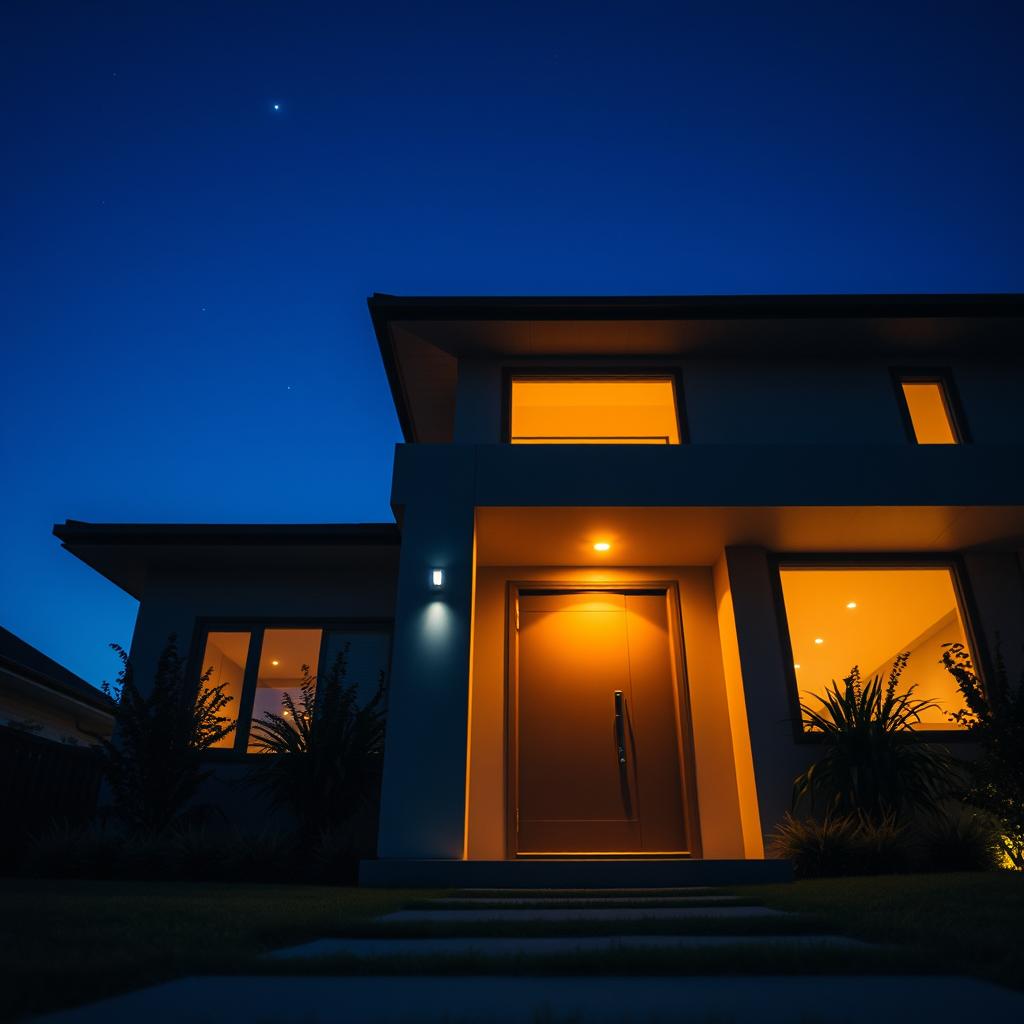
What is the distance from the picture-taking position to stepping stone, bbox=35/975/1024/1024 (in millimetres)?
1161

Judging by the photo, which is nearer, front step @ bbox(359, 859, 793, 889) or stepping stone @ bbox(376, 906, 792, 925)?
stepping stone @ bbox(376, 906, 792, 925)

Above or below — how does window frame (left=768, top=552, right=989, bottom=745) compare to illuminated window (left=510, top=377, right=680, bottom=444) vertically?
below

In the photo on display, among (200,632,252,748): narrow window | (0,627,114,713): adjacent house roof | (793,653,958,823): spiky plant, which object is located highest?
(0,627,114,713): adjacent house roof

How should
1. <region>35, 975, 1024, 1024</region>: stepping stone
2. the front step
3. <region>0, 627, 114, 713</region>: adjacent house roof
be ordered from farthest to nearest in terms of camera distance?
<region>0, 627, 114, 713</region>: adjacent house roof, the front step, <region>35, 975, 1024, 1024</region>: stepping stone

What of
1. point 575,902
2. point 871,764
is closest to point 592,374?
point 871,764

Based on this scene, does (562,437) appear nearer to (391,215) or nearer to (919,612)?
(919,612)

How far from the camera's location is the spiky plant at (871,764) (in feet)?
18.4

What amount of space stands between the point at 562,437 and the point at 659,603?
1915 millimetres

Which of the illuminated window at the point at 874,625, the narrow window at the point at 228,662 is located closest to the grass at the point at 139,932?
the narrow window at the point at 228,662

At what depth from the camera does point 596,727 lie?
21.7 ft

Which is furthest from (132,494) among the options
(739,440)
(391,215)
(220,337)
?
(739,440)

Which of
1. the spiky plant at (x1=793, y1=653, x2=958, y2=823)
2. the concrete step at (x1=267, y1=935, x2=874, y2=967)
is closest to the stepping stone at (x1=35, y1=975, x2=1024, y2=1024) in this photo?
the concrete step at (x1=267, y1=935, x2=874, y2=967)

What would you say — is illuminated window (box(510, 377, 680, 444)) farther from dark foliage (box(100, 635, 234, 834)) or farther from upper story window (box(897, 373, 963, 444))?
dark foliage (box(100, 635, 234, 834))

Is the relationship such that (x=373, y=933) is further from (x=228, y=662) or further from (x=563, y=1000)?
(x=228, y=662)
